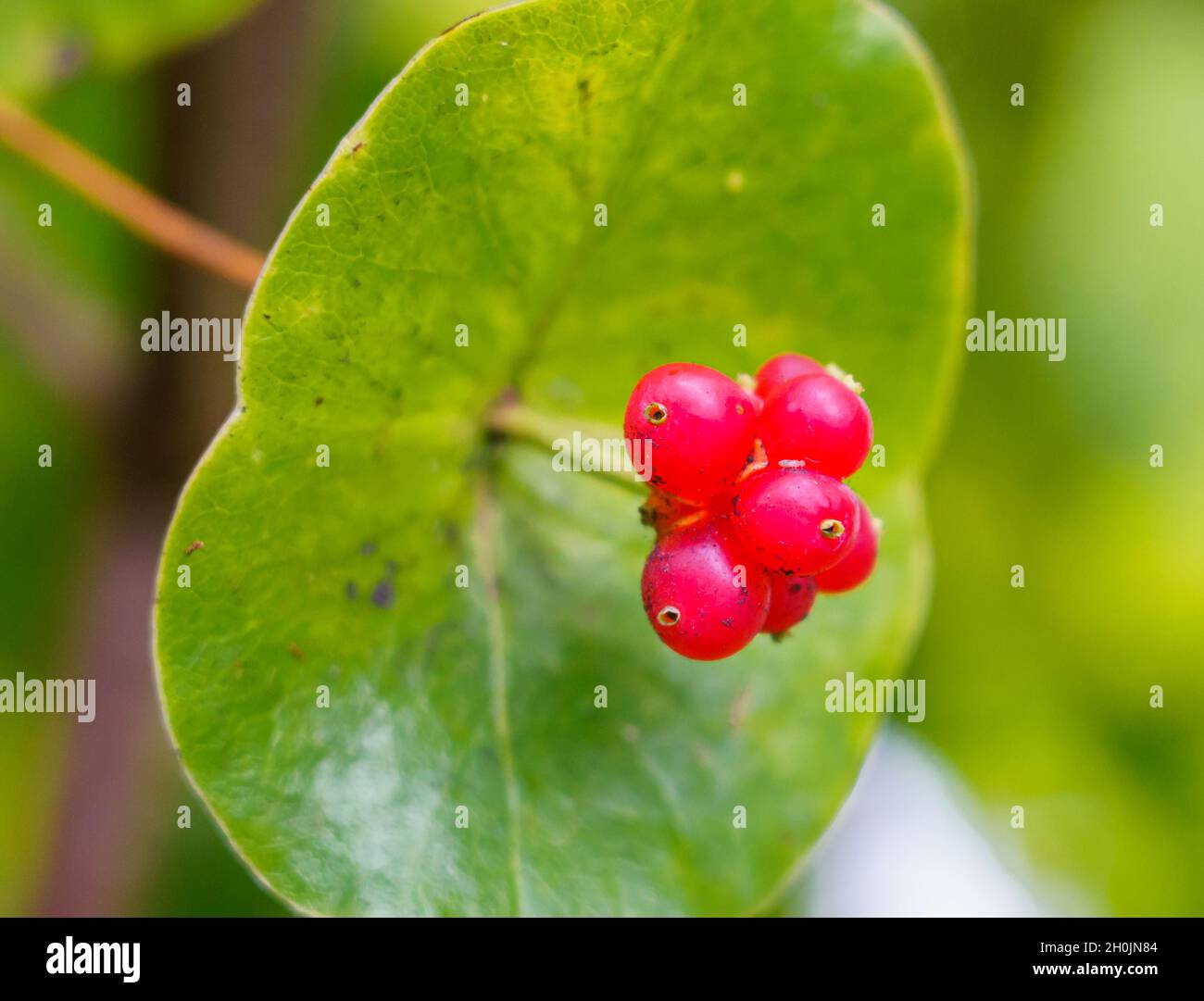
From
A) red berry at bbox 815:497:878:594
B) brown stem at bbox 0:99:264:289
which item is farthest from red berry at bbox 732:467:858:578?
brown stem at bbox 0:99:264:289

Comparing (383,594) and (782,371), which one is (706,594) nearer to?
(782,371)

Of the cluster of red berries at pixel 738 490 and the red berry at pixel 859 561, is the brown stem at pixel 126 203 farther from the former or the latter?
the red berry at pixel 859 561

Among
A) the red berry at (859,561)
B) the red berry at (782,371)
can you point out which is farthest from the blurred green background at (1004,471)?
the red berry at (859,561)

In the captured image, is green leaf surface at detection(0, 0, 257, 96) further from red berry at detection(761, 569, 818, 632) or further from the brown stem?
red berry at detection(761, 569, 818, 632)

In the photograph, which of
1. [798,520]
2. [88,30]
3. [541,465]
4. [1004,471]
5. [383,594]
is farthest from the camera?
[1004,471]

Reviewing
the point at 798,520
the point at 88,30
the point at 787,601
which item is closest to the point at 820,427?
the point at 798,520
